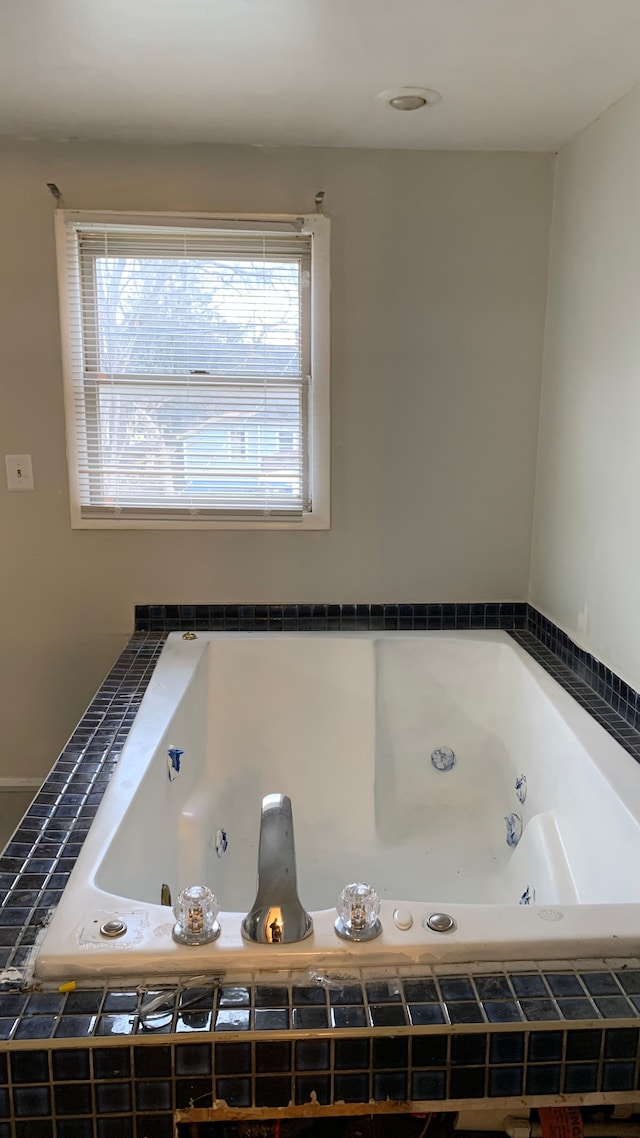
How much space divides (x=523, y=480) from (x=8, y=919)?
2.09 metres

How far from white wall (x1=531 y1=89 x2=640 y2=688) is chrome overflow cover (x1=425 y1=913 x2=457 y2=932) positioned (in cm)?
99

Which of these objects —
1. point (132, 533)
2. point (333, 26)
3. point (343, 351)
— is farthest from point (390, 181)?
point (132, 533)

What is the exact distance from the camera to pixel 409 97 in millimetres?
2090

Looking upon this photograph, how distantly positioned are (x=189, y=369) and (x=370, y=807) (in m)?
1.51

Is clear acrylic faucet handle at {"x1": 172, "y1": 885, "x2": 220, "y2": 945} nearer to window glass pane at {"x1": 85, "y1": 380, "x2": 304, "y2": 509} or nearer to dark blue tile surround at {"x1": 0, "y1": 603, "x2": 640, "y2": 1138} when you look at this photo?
dark blue tile surround at {"x1": 0, "y1": 603, "x2": 640, "y2": 1138}

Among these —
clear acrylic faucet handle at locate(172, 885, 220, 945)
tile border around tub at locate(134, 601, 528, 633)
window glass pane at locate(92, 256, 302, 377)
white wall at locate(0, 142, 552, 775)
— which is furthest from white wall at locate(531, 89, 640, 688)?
clear acrylic faucet handle at locate(172, 885, 220, 945)

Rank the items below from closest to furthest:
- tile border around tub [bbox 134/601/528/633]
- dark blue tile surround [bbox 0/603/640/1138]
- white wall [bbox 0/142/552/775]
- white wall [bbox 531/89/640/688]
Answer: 1. dark blue tile surround [bbox 0/603/640/1138]
2. white wall [bbox 531/89/640/688]
3. white wall [bbox 0/142/552/775]
4. tile border around tub [bbox 134/601/528/633]

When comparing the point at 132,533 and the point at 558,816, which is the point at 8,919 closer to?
the point at 558,816

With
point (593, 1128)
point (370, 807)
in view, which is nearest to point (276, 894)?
point (593, 1128)

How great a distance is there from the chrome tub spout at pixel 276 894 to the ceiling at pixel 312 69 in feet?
5.12

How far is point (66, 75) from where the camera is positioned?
198cm

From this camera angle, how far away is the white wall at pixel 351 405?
2518mm

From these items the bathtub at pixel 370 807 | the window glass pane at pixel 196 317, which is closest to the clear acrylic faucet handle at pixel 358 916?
the bathtub at pixel 370 807

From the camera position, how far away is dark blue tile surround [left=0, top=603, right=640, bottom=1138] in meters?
1.04
